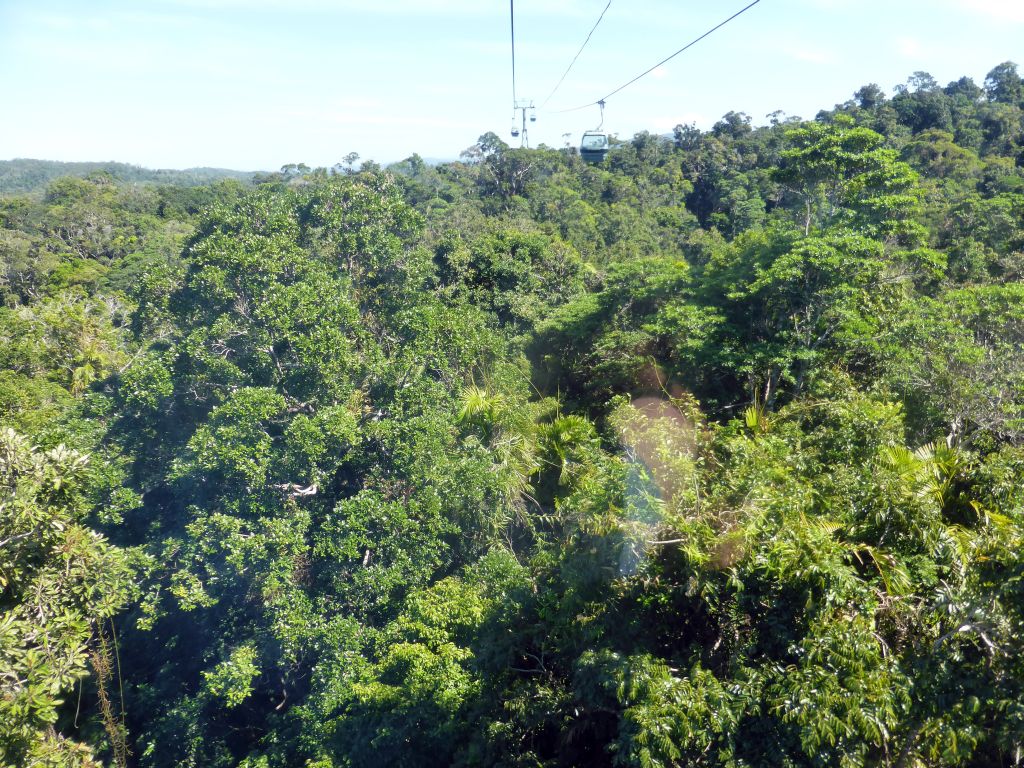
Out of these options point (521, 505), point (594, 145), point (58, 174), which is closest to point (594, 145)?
point (594, 145)

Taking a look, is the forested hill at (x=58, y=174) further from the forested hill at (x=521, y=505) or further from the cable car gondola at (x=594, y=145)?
the forested hill at (x=521, y=505)

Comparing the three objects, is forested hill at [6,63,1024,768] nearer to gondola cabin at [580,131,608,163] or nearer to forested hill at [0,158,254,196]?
gondola cabin at [580,131,608,163]

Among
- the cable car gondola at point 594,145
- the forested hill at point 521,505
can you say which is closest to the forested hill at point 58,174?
the cable car gondola at point 594,145

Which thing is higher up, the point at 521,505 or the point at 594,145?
the point at 594,145

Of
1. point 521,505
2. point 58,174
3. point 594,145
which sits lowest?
point 521,505

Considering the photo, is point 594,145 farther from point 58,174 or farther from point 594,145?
point 58,174

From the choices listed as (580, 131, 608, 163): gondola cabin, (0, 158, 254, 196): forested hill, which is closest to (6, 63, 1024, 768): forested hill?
(580, 131, 608, 163): gondola cabin
